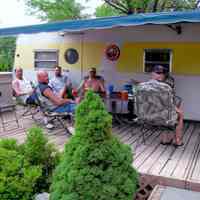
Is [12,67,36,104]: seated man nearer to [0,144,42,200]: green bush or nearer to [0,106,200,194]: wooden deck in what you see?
[0,106,200,194]: wooden deck

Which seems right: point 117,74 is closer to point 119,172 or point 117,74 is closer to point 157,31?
point 157,31

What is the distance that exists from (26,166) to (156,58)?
180 inches

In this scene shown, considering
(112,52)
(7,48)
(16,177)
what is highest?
(7,48)

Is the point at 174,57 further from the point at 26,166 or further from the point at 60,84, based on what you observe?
the point at 26,166

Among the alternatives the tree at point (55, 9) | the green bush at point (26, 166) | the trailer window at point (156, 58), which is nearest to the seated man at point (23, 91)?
the green bush at point (26, 166)

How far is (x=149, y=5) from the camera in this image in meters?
13.2

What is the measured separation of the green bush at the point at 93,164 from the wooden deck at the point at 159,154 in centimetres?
78

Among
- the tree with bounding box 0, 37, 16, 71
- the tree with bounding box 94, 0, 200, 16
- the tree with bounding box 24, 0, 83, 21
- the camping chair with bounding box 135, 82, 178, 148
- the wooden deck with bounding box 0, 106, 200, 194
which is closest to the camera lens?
the wooden deck with bounding box 0, 106, 200, 194

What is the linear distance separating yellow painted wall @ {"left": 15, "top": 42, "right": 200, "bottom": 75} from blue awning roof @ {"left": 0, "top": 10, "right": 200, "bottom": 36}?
72.9 inches

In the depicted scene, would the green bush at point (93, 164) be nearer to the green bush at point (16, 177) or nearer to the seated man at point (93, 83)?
the green bush at point (16, 177)

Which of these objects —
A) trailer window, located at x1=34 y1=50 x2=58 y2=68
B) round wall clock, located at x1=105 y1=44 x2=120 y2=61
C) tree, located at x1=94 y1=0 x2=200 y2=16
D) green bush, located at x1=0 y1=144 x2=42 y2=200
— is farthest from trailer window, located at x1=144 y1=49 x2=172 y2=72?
tree, located at x1=94 y1=0 x2=200 y2=16

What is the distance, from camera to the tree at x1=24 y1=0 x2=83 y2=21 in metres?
13.6

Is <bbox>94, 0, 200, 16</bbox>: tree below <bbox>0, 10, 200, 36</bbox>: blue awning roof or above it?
above

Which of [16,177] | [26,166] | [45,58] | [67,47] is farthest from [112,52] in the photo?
[16,177]
